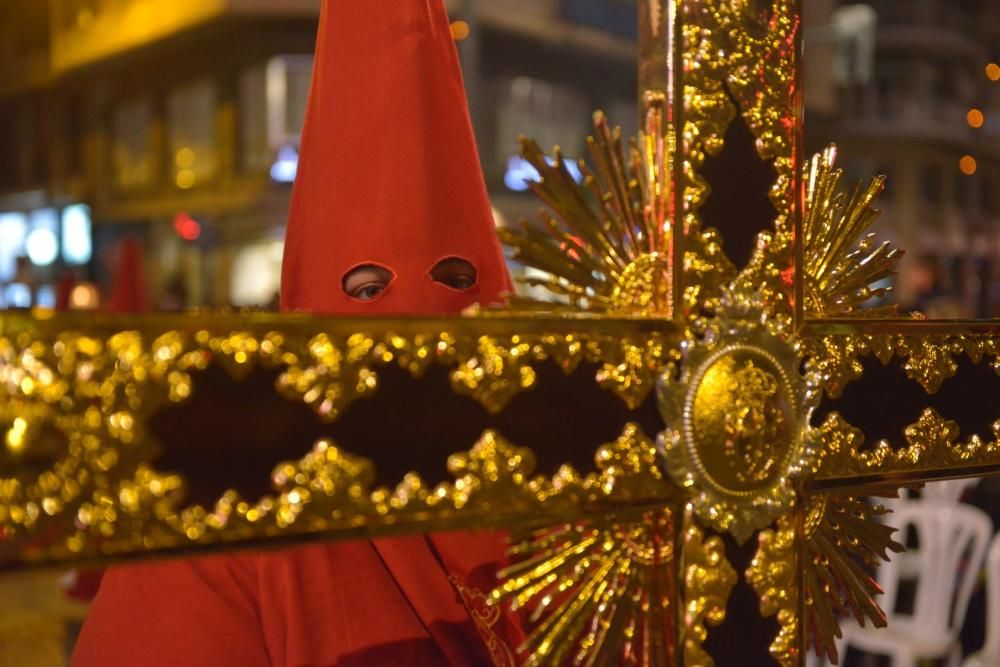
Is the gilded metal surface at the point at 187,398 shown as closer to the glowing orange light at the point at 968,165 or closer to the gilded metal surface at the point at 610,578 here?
the gilded metal surface at the point at 610,578

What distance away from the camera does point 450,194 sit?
2.97ft

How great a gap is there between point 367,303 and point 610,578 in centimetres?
36

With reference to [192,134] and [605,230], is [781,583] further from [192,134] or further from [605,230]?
[192,134]

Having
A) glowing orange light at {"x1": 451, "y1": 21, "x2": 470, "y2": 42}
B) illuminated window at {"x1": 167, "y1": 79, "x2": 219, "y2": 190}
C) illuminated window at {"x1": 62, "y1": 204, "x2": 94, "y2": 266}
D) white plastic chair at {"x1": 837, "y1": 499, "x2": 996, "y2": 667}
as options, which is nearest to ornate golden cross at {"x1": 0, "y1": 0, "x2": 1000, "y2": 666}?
white plastic chair at {"x1": 837, "y1": 499, "x2": 996, "y2": 667}

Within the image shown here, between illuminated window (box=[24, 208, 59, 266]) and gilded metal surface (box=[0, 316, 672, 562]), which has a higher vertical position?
illuminated window (box=[24, 208, 59, 266])

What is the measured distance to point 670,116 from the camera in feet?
2.24

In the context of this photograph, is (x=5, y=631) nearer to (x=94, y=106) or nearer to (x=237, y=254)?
(x=237, y=254)

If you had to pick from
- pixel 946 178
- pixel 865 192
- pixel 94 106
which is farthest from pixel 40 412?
pixel 946 178

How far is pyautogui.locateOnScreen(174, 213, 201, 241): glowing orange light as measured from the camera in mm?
10484

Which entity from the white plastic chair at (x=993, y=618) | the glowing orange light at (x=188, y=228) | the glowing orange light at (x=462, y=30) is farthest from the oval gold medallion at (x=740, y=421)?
the glowing orange light at (x=188, y=228)

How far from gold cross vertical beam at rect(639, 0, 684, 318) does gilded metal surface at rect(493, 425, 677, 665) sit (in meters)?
0.11

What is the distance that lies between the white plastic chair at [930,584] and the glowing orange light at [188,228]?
899cm

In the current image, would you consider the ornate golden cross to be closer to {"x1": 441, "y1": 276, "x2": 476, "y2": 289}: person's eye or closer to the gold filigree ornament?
the gold filigree ornament

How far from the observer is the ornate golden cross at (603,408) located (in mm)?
477
